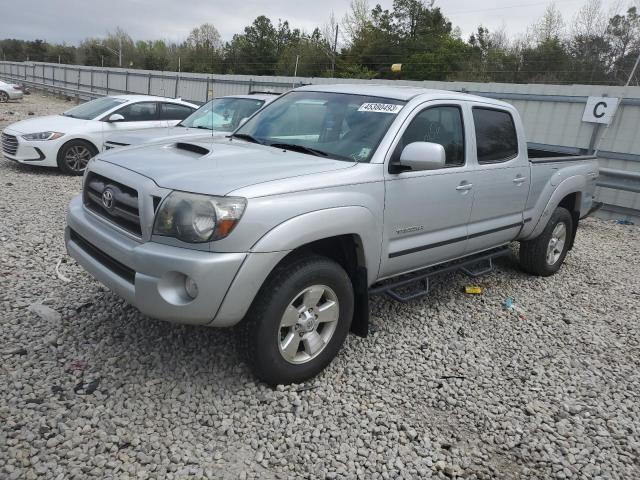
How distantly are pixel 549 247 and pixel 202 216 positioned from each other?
4.32 meters

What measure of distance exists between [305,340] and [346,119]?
165 centimetres

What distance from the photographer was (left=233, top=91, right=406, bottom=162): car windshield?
11.2 feet

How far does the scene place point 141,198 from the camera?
8.93ft

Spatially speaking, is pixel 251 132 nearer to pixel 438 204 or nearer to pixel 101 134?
pixel 438 204

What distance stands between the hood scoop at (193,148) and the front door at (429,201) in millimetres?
1229

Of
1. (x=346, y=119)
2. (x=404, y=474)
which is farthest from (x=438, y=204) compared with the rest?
(x=404, y=474)

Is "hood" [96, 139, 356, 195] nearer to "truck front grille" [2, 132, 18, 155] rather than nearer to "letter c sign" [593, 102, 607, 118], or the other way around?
"truck front grille" [2, 132, 18, 155]

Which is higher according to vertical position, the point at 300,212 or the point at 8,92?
the point at 300,212

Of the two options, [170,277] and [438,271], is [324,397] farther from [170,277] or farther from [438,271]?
[438,271]

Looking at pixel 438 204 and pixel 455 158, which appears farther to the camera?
pixel 455 158

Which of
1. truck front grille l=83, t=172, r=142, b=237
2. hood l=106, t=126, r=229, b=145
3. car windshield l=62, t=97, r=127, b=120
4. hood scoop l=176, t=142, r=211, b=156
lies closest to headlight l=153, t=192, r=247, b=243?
truck front grille l=83, t=172, r=142, b=237

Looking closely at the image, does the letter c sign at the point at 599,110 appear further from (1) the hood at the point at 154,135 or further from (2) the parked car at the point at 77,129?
(2) the parked car at the point at 77,129

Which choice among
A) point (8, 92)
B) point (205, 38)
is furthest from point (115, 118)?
point (205, 38)

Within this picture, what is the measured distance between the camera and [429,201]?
3.61m
